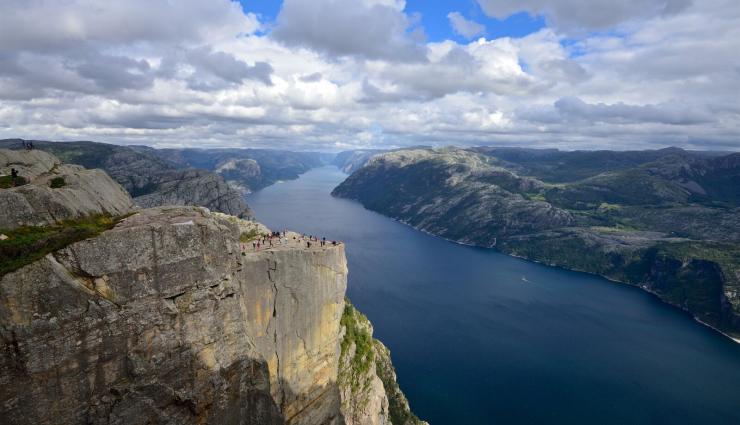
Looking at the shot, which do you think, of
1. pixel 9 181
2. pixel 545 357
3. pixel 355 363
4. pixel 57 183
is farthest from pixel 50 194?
pixel 545 357

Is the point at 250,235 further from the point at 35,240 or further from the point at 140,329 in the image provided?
the point at 35,240

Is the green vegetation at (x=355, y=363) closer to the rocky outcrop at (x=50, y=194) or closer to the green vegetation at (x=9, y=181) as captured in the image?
the rocky outcrop at (x=50, y=194)

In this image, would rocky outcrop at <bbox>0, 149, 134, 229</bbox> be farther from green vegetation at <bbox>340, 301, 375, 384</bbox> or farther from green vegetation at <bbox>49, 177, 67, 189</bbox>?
green vegetation at <bbox>340, 301, 375, 384</bbox>

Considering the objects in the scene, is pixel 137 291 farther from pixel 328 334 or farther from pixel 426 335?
pixel 426 335

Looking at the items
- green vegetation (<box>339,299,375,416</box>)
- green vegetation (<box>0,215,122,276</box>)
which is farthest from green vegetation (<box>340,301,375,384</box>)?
green vegetation (<box>0,215,122,276</box>)

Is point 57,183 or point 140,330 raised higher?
point 57,183

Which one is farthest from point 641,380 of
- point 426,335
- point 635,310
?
point 635,310
